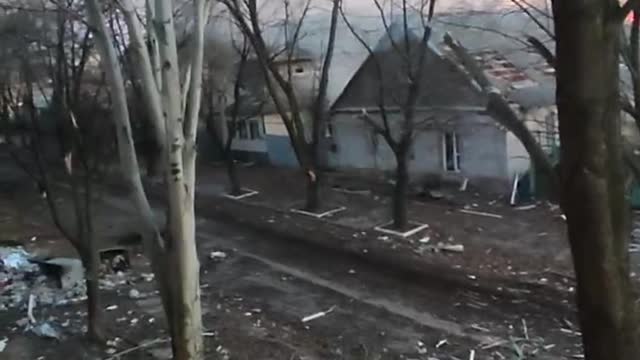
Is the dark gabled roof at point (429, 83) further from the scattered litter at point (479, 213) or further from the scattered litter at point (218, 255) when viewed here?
the scattered litter at point (218, 255)

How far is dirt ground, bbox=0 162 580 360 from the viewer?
31.7 ft

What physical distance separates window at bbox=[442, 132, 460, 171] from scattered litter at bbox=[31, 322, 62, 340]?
16164mm

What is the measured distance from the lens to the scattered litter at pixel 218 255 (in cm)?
1650

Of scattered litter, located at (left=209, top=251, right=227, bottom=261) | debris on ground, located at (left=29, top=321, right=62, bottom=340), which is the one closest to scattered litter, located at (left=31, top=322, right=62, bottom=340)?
debris on ground, located at (left=29, top=321, right=62, bottom=340)

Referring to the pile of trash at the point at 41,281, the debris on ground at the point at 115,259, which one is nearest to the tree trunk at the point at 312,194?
the debris on ground at the point at 115,259

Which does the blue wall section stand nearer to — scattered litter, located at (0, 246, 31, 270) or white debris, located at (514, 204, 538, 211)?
white debris, located at (514, 204, 538, 211)

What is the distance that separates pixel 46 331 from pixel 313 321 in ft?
12.6

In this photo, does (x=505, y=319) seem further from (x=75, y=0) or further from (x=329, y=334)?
(x=75, y=0)

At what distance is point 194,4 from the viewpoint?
24.1 feet

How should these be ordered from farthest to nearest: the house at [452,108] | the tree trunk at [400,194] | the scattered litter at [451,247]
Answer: the house at [452,108], the tree trunk at [400,194], the scattered litter at [451,247]

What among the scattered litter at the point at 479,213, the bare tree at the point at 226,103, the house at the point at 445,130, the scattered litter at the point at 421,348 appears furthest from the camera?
the bare tree at the point at 226,103

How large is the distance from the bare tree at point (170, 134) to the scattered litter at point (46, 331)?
3.59 m

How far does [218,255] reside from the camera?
54.9 feet

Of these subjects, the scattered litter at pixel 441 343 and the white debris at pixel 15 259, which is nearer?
the scattered litter at pixel 441 343
